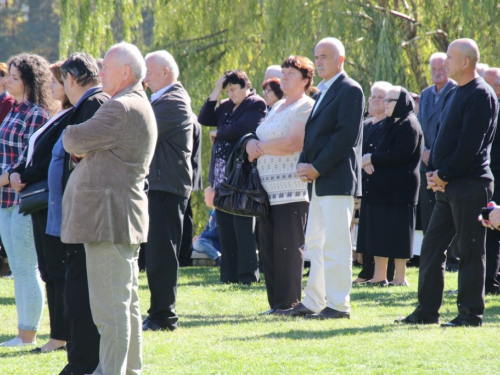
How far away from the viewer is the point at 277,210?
7.28 metres

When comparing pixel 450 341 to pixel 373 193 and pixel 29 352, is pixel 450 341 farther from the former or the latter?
pixel 373 193

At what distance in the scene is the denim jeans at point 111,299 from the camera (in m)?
4.64

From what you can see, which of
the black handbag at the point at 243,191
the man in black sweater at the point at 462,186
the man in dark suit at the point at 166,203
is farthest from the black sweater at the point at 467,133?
the man in dark suit at the point at 166,203

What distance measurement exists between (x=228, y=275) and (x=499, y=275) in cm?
300

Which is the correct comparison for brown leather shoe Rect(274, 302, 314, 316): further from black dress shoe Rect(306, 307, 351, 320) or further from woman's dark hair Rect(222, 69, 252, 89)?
woman's dark hair Rect(222, 69, 252, 89)

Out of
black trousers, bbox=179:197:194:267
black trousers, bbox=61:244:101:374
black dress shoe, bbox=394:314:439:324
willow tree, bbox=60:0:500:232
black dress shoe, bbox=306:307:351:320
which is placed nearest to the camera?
black trousers, bbox=61:244:101:374

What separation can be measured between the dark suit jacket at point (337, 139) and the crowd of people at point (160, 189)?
0.01 metres

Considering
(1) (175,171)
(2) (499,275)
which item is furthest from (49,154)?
(2) (499,275)

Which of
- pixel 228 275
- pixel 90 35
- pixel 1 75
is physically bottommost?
pixel 228 275

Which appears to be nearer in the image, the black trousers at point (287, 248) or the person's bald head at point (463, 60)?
the person's bald head at point (463, 60)

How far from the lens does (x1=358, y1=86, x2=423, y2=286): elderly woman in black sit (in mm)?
9000

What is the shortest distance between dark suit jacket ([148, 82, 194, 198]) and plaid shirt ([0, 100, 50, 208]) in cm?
87

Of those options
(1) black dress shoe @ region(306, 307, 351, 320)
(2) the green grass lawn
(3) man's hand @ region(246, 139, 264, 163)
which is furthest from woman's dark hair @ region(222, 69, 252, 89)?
(1) black dress shoe @ region(306, 307, 351, 320)

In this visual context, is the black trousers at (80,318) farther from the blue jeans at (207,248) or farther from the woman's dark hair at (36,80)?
the blue jeans at (207,248)
